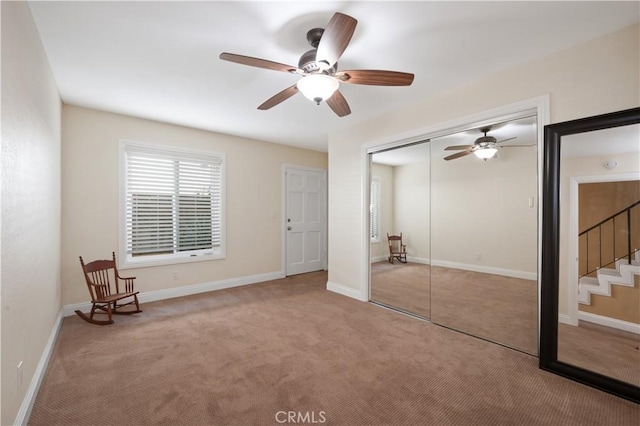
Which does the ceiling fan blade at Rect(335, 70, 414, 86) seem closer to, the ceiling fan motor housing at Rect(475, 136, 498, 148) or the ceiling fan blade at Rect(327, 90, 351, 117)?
the ceiling fan blade at Rect(327, 90, 351, 117)

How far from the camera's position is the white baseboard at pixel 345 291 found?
4.03m

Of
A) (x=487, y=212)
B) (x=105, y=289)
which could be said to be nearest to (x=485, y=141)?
(x=487, y=212)

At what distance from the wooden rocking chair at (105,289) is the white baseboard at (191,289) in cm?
17

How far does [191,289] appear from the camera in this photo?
4340 mm

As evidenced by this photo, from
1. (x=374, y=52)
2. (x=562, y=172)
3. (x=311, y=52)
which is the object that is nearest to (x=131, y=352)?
(x=311, y=52)

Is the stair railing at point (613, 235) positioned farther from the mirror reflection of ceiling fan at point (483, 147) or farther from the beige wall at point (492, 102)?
the mirror reflection of ceiling fan at point (483, 147)

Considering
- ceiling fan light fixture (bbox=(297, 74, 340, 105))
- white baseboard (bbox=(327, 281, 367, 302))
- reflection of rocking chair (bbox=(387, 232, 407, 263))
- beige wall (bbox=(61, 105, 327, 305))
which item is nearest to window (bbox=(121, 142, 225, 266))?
beige wall (bbox=(61, 105, 327, 305))

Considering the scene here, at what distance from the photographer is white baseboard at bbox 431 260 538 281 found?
2670 mm

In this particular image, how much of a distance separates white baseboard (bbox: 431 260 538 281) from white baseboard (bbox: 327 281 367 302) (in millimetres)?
1094

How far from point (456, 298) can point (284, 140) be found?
3.68 m

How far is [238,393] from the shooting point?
197 cm

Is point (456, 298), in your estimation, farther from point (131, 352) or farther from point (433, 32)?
point (131, 352)

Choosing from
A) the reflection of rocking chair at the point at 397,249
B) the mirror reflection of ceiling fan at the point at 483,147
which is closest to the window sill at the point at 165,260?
the reflection of rocking chair at the point at 397,249

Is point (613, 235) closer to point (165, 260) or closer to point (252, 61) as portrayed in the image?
point (252, 61)
